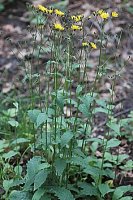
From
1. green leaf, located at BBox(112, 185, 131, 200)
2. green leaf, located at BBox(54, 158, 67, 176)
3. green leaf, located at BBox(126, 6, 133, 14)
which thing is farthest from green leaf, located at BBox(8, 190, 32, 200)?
green leaf, located at BBox(126, 6, 133, 14)

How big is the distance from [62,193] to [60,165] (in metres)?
0.19

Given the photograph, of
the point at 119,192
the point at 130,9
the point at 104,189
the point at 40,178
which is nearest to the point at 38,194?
the point at 40,178

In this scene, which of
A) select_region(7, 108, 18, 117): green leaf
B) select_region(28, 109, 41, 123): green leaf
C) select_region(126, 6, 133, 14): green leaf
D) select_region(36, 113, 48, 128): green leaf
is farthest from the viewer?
select_region(126, 6, 133, 14): green leaf

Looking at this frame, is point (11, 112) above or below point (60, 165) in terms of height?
above

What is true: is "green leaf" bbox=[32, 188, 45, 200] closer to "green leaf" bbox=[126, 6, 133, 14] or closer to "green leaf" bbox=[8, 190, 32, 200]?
"green leaf" bbox=[8, 190, 32, 200]

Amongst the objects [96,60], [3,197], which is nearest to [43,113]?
[3,197]

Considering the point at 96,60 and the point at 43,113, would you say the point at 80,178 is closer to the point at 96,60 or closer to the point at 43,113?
the point at 43,113

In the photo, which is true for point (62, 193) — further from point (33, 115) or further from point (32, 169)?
point (33, 115)

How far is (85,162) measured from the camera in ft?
8.26

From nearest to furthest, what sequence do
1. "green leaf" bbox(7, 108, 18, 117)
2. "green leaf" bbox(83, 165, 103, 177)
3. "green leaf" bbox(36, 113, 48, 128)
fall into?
"green leaf" bbox(36, 113, 48, 128), "green leaf" bbox(83, 165, 103, 177), "green leaf" bbox(7, 108, 18, 117)

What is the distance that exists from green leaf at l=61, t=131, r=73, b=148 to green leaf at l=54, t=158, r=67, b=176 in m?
0.11

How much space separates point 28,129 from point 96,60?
4.98 ft

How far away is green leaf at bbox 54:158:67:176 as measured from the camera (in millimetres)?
2345

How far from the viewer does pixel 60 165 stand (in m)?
2.38
